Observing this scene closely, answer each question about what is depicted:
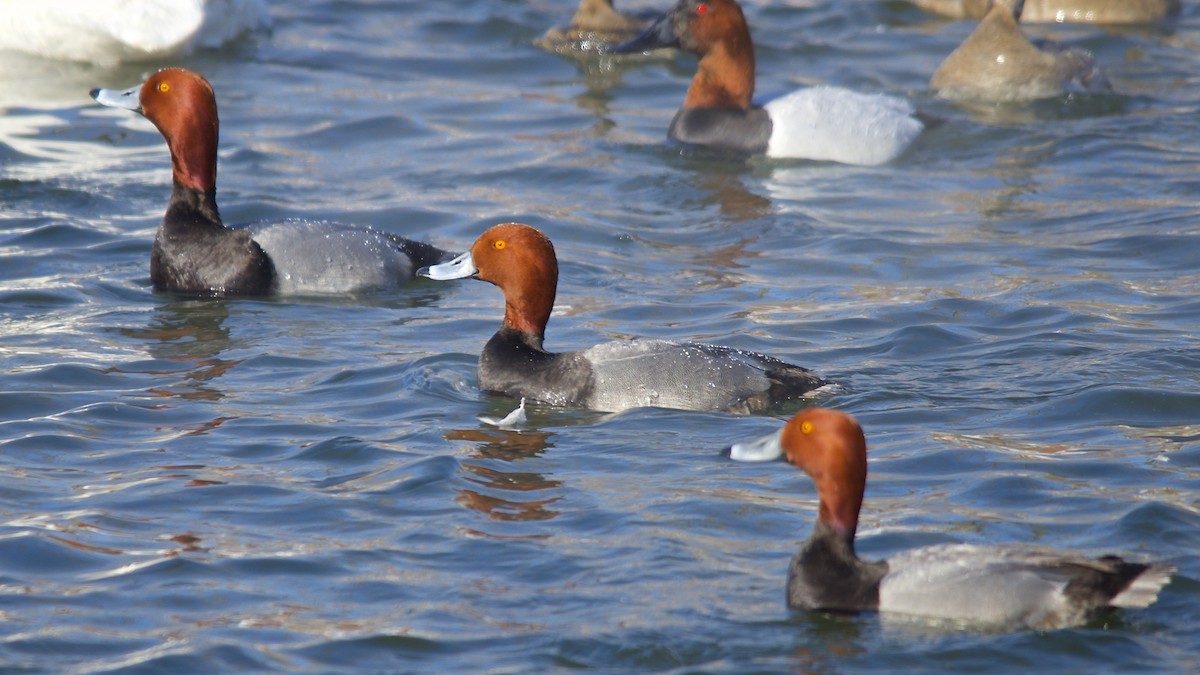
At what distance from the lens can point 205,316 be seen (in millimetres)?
8812

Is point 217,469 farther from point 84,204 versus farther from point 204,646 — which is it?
point 84,204

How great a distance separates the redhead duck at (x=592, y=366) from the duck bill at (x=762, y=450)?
1725mm

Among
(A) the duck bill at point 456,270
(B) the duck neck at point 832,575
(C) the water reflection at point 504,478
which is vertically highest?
(A) the duck bill at point 456,270

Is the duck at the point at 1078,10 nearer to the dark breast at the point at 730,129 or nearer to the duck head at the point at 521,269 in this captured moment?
the dark breast at the point at 730,129

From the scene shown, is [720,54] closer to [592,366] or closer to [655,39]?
[655,39]

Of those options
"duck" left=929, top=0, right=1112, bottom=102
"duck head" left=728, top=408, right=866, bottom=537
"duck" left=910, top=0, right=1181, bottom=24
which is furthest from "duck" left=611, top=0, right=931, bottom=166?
"duck head" left=728, top=408, right=866, bottom=537

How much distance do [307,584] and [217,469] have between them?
4.21ft

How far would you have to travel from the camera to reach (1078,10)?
16609 millimetres

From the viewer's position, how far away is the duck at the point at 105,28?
1377 cm

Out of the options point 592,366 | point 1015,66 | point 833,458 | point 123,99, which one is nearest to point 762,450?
point 833,458

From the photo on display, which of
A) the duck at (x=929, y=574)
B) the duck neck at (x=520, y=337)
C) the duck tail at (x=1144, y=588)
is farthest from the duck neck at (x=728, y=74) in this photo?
the duck tail at (x=1144, y=588)

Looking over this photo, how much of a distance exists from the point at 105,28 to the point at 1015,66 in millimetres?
7583

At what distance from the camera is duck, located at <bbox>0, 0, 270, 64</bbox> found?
45.2 ft

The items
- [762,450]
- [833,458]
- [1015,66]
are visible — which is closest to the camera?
[833,458]
